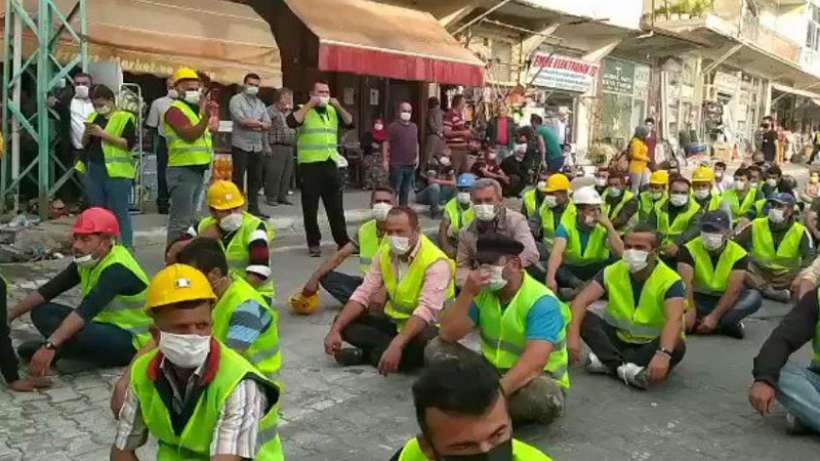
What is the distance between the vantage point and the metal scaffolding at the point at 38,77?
32.0 feet

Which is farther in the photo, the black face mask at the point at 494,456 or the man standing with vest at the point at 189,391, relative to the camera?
the man standing with vest at the point at 189,391

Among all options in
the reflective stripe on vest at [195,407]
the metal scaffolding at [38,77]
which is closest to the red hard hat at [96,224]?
the reflective stripe on vest at [195,407]

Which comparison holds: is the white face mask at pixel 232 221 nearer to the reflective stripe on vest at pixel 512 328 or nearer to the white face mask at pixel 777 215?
the reflective stripe on vest at pixel 512 328

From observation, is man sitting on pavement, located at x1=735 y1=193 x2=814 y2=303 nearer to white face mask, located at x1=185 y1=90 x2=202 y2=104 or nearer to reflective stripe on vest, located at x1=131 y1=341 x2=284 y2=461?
white face mask, located at x1=185 y1=90 x2=202 y2=104

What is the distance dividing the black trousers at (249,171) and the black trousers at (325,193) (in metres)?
2.27

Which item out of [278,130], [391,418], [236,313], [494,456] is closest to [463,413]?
[494,456]

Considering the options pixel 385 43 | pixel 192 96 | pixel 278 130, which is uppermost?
pixel 385 43

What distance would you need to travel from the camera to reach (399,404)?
17.3 feet

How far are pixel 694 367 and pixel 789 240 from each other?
2943 millimetres

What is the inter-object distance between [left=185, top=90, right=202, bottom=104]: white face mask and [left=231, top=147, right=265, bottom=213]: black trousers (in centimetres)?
338

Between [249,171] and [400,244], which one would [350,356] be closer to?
[400,244]

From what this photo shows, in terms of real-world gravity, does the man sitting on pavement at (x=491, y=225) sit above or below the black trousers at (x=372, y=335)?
above

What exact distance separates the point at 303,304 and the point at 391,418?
7.86 ft

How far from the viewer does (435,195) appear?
550 inches
